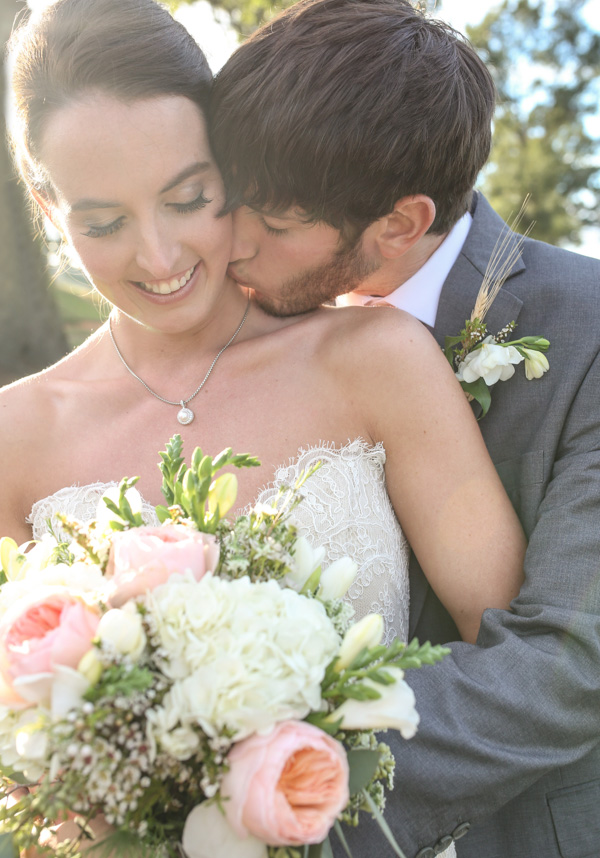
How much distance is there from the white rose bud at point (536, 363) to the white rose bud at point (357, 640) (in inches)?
53.7

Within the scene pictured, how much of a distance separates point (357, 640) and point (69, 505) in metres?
1.66

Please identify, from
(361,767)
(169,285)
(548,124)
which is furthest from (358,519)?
(548,124)

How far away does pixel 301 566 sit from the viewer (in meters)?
1.83

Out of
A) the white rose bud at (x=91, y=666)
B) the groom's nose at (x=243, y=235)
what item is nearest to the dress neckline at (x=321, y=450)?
the groom's nose at (x=243, y=235)

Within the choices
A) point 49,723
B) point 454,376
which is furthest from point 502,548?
→ point 49,723

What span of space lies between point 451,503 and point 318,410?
2.07 ft

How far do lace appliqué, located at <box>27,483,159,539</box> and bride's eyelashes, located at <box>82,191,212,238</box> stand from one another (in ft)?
3.04

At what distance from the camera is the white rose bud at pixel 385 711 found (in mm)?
1518

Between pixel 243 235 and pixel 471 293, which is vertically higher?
pixel 243 235

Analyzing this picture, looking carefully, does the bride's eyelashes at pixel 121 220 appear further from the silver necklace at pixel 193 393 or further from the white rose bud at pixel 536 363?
the white rose bud at pixel 536 363

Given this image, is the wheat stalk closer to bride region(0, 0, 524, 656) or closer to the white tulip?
bride region(0, 0, 524, 656)

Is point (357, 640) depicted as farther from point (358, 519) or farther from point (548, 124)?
point (548, 124)

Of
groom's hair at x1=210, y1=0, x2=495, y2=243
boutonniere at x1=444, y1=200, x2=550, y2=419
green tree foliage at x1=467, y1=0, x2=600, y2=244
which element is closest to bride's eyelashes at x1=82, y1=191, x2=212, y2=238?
groom's hair at x1=210, y1=0, x2=495, y2=243

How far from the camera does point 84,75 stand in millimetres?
2498
